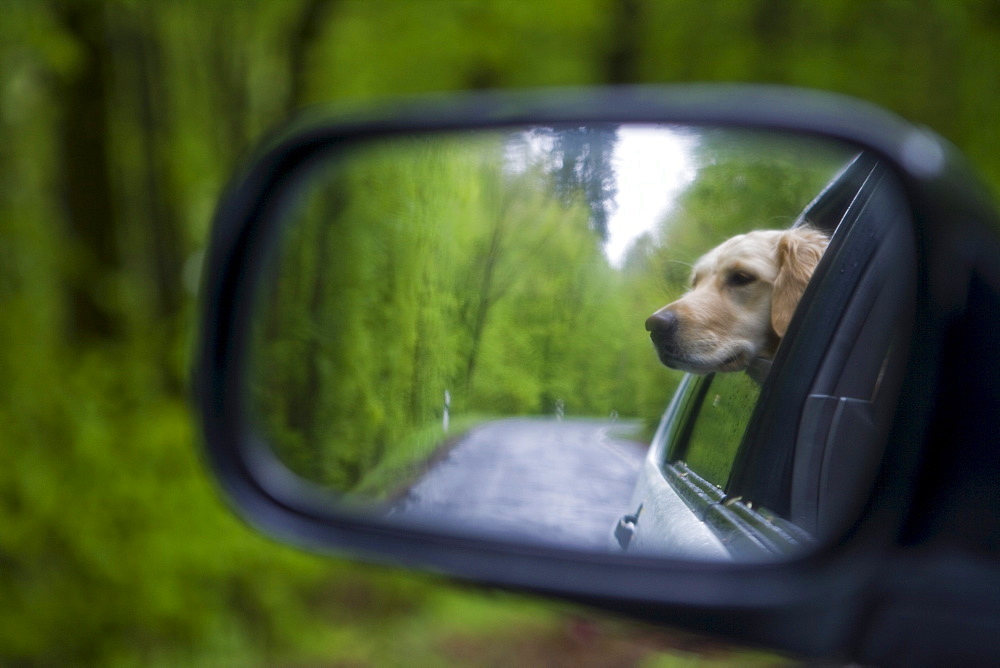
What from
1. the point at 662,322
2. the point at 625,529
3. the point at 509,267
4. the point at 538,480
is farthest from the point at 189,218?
the point at 662,322

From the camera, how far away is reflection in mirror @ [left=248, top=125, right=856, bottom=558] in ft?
4.31

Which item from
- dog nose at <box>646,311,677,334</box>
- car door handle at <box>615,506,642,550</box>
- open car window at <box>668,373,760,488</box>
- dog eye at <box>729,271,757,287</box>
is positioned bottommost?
car door handle at <box>615,506,642,550</box>

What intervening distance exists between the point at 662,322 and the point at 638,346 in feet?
0.18

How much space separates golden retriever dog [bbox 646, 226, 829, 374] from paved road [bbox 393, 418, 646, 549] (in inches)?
6.8

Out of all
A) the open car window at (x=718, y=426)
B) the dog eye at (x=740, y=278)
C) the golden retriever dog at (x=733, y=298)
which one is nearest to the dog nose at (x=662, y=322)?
the golden retriever dog at (x=733, y=298)

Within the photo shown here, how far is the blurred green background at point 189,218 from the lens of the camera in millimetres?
4926

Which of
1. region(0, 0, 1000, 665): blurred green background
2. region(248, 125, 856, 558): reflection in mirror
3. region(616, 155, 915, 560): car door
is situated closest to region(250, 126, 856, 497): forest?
region(248, 125, 856, 558): reflection in mirror

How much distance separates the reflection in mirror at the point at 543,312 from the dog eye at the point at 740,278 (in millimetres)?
66

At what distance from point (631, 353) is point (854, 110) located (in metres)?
0.49

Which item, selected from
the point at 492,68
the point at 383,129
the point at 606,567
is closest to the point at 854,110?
the point at 606,567

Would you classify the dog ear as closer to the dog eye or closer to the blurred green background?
the dog eye

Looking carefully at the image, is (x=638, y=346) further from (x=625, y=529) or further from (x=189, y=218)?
(x=189, y=218)

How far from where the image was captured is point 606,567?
131 centimetres

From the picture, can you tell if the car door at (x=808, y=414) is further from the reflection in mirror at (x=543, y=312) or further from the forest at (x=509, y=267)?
the forest at (x=509, y=267)
